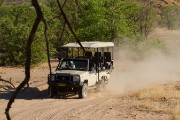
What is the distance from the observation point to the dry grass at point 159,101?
15.2 metres

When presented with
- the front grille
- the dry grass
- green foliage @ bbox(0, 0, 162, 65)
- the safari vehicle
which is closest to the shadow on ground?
the safari vehicle

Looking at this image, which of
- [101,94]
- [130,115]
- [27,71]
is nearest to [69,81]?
[101,94]

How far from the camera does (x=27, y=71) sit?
116 cm

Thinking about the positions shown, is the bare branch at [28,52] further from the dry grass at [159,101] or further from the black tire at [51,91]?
the black tire at [51,91]

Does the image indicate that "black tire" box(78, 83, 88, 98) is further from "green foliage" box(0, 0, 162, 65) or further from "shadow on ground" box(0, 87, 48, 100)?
"green foliage" box(0, 0, 162, 65)

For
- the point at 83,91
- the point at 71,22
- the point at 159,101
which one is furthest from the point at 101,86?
the point at 71,22

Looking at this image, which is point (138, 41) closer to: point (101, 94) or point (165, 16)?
point (101, 94)

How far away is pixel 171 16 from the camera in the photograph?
102062mm

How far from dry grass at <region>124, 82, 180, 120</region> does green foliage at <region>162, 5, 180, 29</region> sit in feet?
277

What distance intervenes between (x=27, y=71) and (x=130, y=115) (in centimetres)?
1369

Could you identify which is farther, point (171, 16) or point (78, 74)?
point (171, 16)

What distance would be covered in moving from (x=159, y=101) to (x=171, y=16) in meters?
86.8

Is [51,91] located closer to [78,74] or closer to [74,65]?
[78,74]

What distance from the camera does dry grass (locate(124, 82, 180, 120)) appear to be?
50.0 feet
